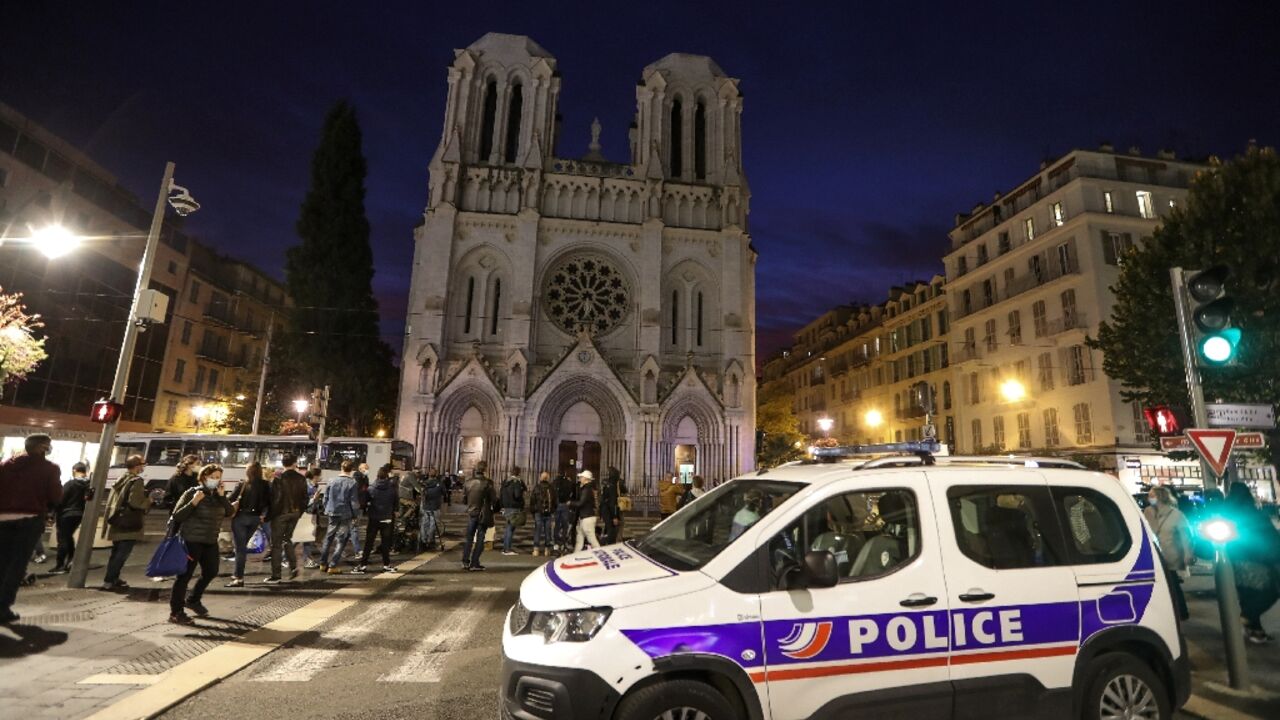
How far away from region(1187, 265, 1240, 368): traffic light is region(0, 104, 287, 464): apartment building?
92.0 feet

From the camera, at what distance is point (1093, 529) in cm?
363

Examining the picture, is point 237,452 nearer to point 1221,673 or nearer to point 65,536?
point 65,536

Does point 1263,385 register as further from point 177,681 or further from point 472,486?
point 177,681

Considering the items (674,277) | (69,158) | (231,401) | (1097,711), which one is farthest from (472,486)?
(69,158)

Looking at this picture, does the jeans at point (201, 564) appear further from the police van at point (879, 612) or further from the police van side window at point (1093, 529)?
the police van side window at point (1093, 529)

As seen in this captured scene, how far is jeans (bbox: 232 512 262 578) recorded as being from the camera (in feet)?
26.0

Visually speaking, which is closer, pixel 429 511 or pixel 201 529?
pixel 201 529

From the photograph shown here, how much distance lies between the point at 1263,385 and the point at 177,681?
20.1 meters

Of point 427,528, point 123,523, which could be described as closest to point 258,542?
point 427,528

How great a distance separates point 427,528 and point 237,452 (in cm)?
1475

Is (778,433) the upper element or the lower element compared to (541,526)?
upper

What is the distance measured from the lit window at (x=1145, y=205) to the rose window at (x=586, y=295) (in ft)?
75.4

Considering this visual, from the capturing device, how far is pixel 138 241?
30641 millimetres

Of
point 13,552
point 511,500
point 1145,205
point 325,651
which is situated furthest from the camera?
point 1145,205
